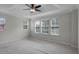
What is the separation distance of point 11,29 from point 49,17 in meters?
3.29

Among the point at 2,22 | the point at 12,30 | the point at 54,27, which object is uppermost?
the point at 2,22

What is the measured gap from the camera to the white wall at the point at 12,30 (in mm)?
5418

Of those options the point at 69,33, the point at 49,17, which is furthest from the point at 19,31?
the point at 69,33

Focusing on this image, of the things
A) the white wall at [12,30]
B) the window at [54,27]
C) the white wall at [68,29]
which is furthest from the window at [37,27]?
the white wall at [68,29]

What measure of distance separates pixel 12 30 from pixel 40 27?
8.28ft

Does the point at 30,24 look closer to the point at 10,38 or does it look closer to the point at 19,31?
the point at 19,31

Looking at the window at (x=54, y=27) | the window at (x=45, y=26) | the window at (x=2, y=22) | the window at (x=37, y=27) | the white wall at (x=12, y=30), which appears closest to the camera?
the window at (x=2, y=22)

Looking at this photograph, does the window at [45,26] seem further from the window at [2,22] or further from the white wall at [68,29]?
the window at [2,22]

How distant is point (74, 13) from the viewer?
14.0ft

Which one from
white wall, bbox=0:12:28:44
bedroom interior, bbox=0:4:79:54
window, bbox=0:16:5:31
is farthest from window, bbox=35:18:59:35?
window, bbox=0:16:5:31

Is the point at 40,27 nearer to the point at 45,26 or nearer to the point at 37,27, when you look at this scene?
the point at 37,27

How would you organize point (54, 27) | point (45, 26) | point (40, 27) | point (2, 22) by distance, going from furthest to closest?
point (40, 27), point (45, 26), point (54, 27), point (2, 22)

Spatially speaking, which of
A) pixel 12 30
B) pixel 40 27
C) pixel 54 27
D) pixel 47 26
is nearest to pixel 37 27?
pixel 40 27

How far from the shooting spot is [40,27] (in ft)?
22.5
